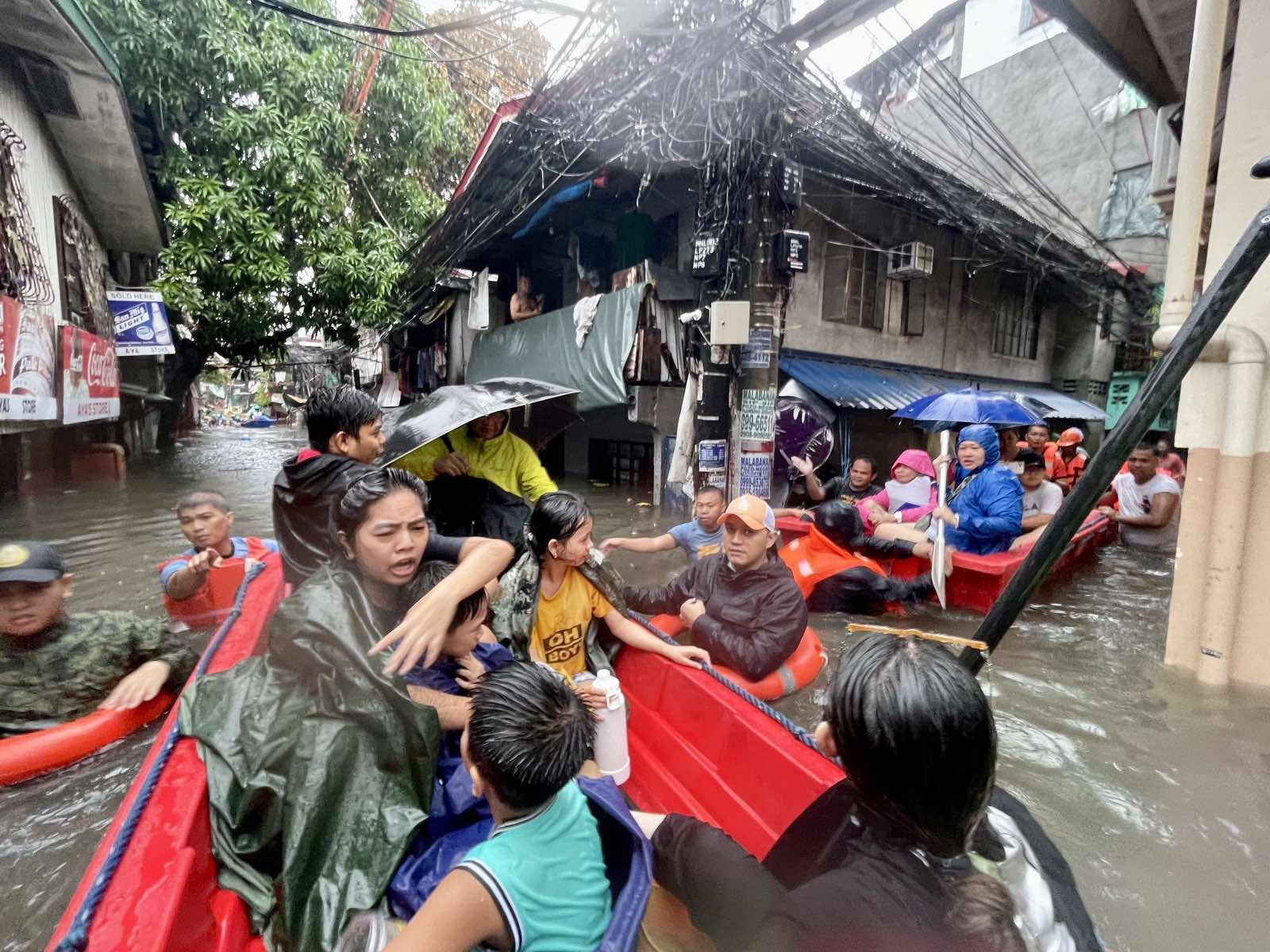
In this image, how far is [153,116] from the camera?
965 cm

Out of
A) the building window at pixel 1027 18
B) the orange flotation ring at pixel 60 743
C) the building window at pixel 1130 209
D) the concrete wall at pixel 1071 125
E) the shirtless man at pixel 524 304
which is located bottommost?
the orange flotation ring at pixel 60 743

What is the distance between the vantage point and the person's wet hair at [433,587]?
195cm

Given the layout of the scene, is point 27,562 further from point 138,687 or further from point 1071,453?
point 1071,453

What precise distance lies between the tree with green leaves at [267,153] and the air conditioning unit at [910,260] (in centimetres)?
802

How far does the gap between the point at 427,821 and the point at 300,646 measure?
64 centimetres

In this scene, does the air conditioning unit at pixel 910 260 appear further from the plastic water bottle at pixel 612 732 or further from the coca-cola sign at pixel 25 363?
the coca-cola sign at pixel 25 363

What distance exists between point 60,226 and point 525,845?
39.2ft

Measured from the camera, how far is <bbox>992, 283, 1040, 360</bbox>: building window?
507 inches

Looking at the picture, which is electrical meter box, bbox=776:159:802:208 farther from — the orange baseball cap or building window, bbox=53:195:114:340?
building window, bbox=53:195:114:340

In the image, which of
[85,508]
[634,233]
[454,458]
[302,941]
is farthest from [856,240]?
[85,508]

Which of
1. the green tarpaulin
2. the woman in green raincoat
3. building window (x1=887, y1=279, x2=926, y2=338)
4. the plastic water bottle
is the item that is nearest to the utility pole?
the green tarpaulin

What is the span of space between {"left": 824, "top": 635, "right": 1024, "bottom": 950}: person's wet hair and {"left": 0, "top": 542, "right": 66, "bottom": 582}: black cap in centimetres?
299

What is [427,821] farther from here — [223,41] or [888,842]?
[223,41]

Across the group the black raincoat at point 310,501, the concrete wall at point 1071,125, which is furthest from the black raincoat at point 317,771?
the concrete wall at point 1071,125
